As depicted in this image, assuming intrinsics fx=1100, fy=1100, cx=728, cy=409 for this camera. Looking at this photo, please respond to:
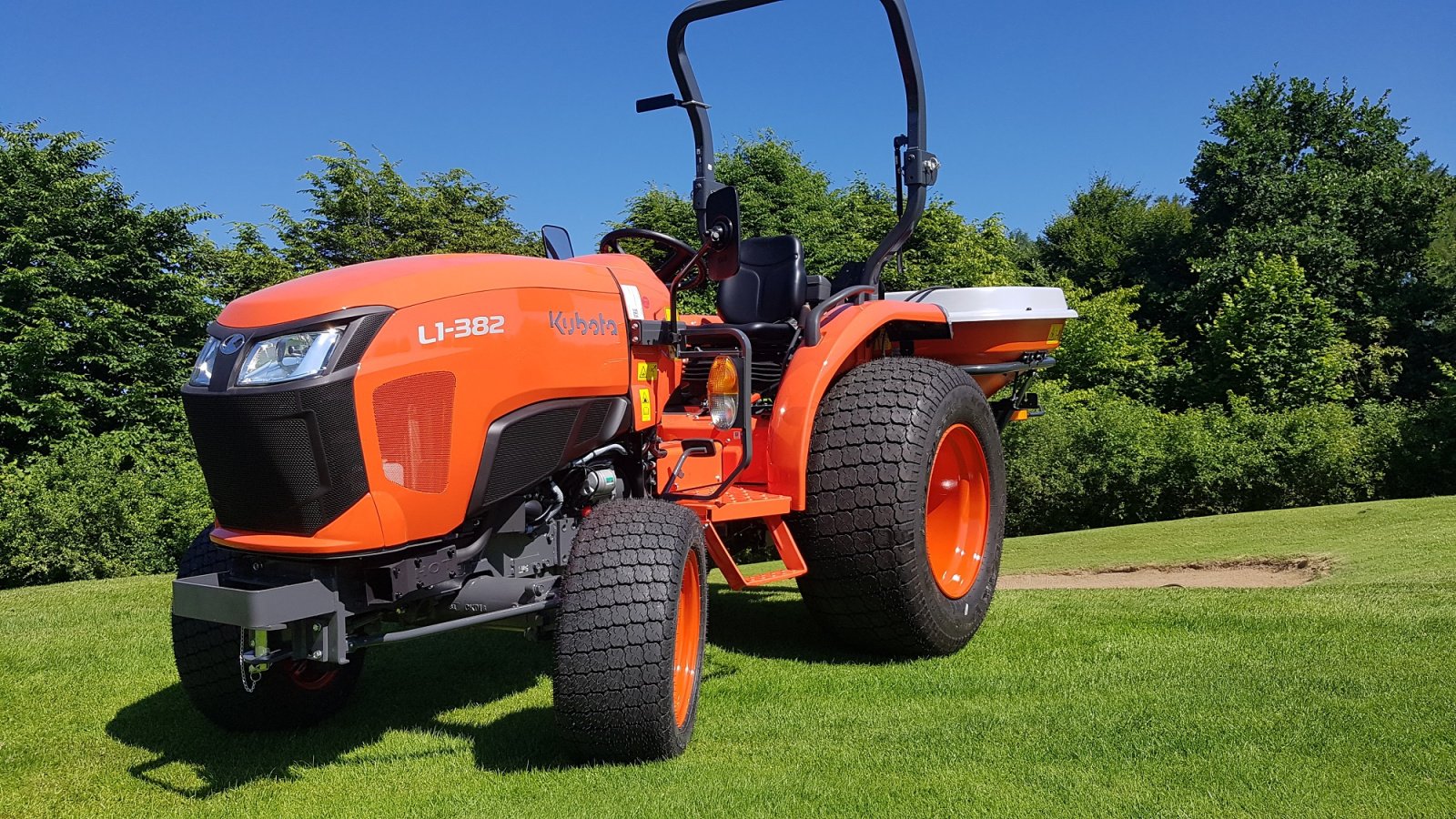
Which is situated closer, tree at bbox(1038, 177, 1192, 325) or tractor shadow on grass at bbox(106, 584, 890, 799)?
tractor shadow on grass at bbox(106, 584, 890, 799)

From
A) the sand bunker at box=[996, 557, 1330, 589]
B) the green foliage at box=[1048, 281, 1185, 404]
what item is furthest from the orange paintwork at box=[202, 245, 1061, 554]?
the green foliage at box=[1048, 281, 1185, 404]

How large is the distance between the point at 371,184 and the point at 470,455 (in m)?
21.9

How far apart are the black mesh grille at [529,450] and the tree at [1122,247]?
93.7 feet

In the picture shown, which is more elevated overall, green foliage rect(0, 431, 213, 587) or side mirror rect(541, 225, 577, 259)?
side mirror rect(541, 225, 577, 259)

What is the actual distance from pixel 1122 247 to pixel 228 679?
32951 millimetres

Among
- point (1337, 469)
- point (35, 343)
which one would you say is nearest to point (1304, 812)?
point (1337, 469)

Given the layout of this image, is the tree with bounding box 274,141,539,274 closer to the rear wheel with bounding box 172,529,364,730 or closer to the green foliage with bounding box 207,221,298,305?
the green foliage with bounding box 207,221,298,305

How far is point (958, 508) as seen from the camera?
15.9 feet

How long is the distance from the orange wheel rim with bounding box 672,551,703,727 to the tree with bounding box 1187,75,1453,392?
84.3 feet

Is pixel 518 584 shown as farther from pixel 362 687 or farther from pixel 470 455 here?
pixel 362 687

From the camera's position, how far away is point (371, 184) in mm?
23250

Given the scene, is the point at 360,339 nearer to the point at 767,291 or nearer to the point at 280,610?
the point at 280,610

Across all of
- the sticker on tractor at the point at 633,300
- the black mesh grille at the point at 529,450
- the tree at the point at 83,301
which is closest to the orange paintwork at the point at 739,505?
the black mesh grille at the point at 529,450

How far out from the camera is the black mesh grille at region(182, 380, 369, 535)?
275 centimetres
